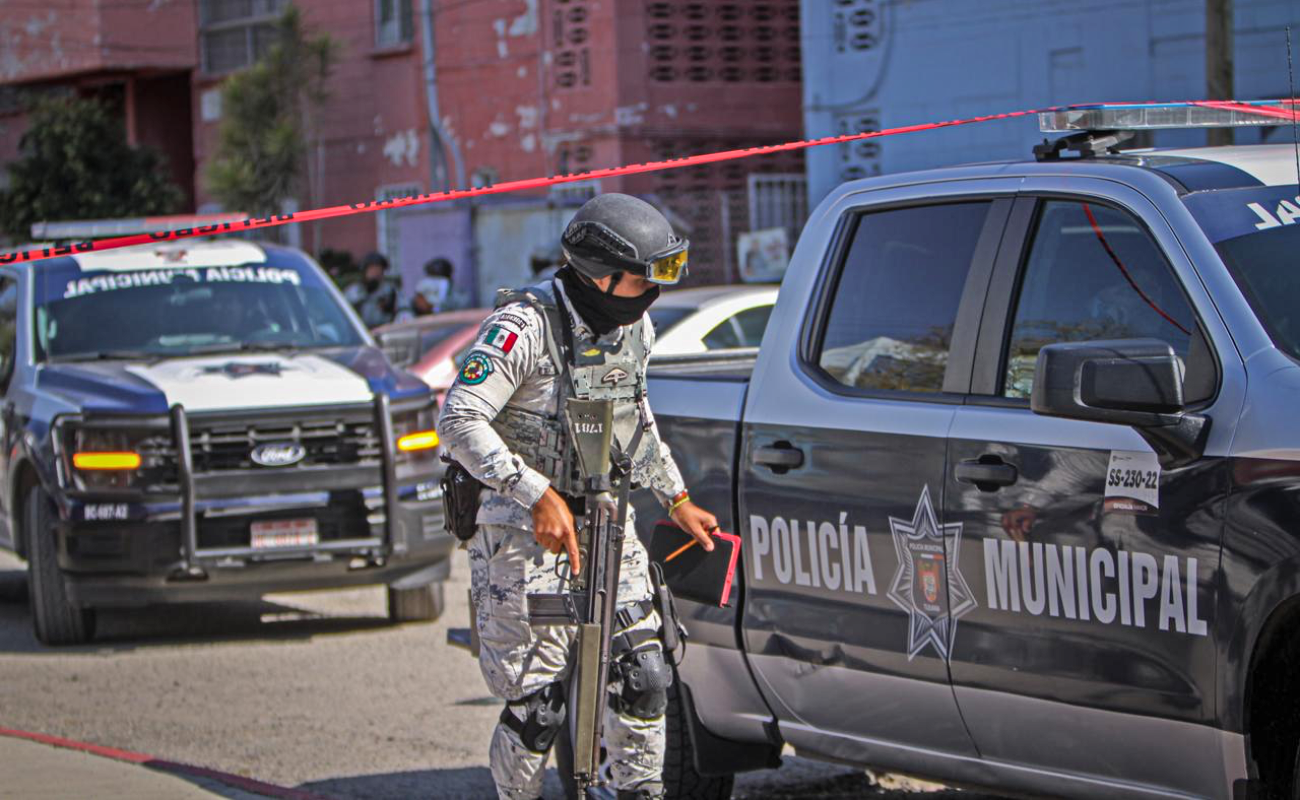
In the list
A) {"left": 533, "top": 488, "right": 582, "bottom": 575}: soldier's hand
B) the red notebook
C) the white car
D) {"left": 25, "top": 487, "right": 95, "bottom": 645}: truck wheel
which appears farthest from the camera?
the white car

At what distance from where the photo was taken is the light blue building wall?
17.0 meters

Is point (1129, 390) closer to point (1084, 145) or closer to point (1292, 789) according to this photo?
point (1292, 789)

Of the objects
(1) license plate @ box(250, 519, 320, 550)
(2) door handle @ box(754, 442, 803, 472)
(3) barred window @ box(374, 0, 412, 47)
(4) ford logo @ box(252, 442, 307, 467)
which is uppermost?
(3) barred window @ box(374, 0, 412, 47)

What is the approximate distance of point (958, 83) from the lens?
1938cm

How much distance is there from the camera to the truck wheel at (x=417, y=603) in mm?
9750

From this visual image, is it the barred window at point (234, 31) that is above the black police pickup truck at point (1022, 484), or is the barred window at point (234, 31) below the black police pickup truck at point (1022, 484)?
above

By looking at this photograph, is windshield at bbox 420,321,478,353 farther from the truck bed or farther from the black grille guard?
the truck bed

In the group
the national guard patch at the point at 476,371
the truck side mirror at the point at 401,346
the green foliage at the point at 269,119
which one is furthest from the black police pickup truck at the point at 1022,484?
the green foliage at the point at 269,119

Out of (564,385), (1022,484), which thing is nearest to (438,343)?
(564,385)

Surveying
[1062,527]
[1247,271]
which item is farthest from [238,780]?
[1247,271]

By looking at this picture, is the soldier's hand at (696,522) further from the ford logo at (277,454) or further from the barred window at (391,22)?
the barred window at (391,22)

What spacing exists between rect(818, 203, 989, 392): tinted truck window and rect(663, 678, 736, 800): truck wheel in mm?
1054

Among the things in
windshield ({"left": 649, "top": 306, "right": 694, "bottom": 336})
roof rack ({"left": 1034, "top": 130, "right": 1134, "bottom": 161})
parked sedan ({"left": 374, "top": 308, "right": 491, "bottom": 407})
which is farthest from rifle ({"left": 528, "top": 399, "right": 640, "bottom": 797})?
parked sedan ({"left": 374, "top": 308, "right": 491, "bottom": 407})

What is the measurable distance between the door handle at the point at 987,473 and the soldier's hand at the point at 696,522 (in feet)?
2.26
